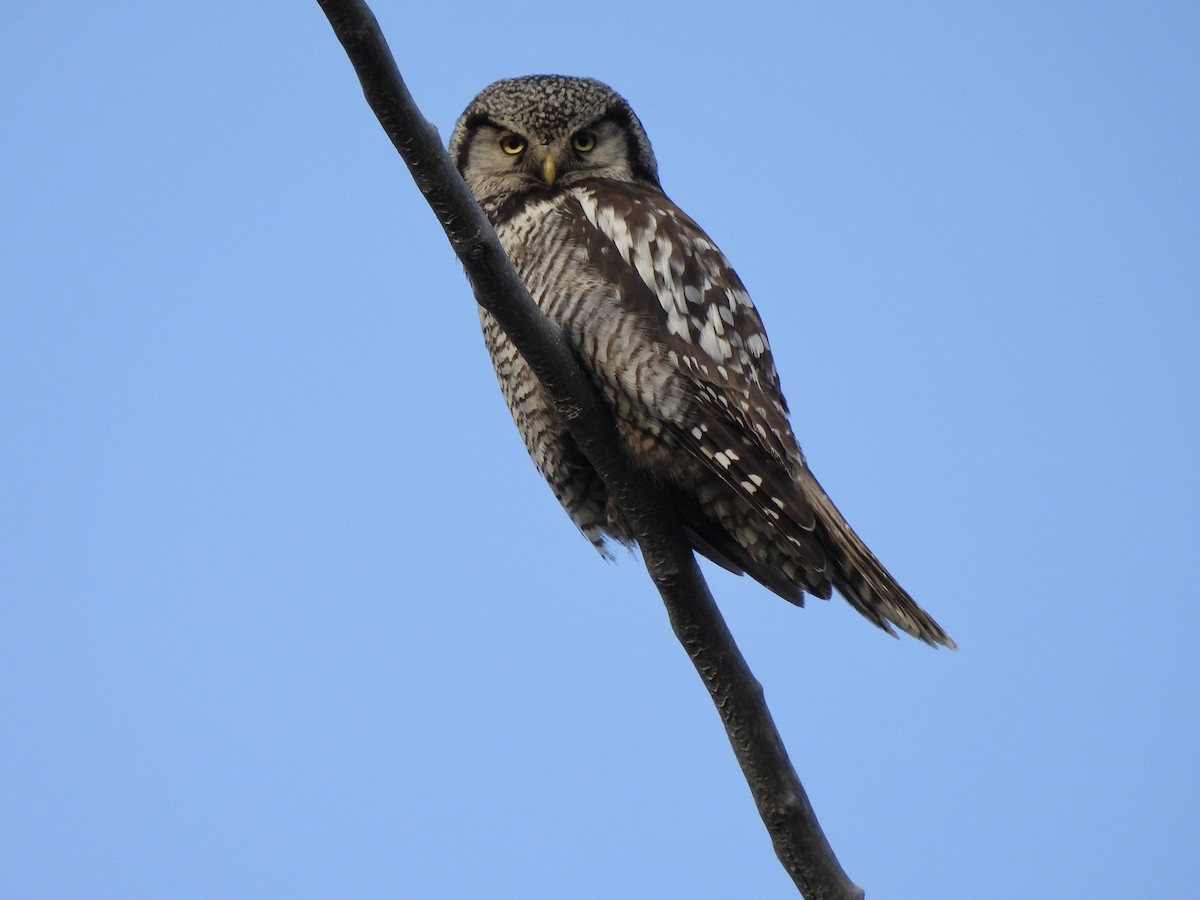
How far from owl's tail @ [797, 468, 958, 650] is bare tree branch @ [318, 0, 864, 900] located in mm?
444

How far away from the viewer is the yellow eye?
429 cm

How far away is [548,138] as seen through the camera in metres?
4.23

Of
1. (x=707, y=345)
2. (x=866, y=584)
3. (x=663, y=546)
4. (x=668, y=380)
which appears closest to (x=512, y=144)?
(x=707, y=345)

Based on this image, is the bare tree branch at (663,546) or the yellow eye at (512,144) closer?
the bare tree branch at (663,546)

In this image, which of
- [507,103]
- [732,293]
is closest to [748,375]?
[732,293]

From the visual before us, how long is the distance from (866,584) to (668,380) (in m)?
0.75

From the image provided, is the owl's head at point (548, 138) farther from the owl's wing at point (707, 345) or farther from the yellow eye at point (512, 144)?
the owl's wing at point (707, 345)

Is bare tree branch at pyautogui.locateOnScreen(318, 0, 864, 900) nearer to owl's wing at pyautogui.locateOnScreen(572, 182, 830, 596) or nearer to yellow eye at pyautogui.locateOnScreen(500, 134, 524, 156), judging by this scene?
owl's wing at pyautogui.locateOnScreen(572, 182, 830, 596)

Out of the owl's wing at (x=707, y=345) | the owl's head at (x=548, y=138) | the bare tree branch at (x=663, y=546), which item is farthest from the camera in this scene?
the owl's head at (x=548, y=138)

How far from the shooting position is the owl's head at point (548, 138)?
4207 millimetres

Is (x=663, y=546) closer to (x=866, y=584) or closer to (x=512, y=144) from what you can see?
(x=866, y=584)

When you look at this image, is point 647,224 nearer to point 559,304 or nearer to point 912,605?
point 559,304

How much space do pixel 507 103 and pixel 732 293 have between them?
3.76 feet

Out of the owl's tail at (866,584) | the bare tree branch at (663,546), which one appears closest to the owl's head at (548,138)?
the bare tree branch at (663,546)
